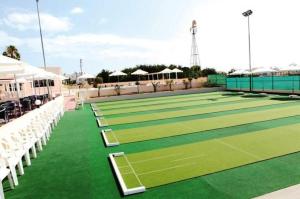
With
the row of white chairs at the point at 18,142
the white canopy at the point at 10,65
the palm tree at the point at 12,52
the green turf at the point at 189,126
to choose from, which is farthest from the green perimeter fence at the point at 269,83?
the palm tree at the point at 12,52

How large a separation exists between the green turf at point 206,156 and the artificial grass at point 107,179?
33 cm

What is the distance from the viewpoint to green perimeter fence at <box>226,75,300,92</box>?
75.0 ft

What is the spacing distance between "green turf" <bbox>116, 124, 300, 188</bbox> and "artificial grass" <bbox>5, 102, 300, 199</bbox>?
1.07 ft

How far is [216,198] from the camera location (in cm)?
505

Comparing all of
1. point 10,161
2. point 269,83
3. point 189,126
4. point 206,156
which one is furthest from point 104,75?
point 10,161

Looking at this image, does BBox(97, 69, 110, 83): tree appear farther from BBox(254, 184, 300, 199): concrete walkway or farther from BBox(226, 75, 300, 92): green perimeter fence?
BBox(254, 184, 300, 199): concrete walkway

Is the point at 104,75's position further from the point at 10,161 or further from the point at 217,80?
the point at 10,161

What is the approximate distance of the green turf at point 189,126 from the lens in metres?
10.5

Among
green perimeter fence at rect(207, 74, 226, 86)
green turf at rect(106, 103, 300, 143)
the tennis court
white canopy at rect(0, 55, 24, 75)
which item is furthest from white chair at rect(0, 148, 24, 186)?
green perimeter fence at rect(207, 74, 226, 86)

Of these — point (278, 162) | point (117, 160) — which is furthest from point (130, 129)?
point (278, 162)

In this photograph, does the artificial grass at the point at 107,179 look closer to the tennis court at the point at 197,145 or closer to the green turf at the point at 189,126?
the tennis court at the point at 197,145

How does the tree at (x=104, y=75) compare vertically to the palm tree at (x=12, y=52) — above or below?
below

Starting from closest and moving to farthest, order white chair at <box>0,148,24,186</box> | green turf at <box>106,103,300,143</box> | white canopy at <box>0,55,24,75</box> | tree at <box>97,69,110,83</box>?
white chair at <box>0,148,24,186</box> < white canopy at <box>0,55,24,75</box> < green turf at <box>106,103,300,143</box> < tree at <box>97,69,110,83</box>

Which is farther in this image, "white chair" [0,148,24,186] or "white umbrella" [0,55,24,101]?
"white umbrella" [0,55,24,101]
